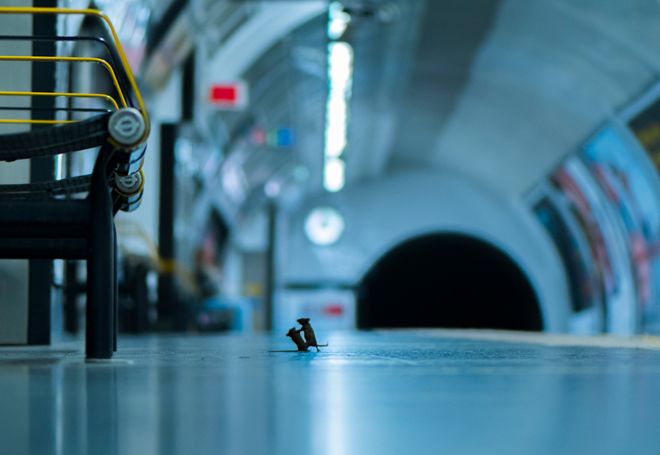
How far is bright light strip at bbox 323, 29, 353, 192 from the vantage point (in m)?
20.1

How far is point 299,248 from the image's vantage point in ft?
115

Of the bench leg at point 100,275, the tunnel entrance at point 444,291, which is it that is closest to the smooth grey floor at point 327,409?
the bench leg at point 100,275

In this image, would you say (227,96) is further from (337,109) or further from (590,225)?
(590,225)

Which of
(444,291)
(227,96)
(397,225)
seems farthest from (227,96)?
(444,291)

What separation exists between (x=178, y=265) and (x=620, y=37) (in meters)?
7.09

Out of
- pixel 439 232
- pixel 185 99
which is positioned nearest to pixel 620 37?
pixel 185 99

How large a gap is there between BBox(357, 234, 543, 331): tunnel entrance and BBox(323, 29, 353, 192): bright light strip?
648 cm

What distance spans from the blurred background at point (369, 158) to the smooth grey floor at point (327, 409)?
4.42m

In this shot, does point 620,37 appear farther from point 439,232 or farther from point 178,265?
point 439,232

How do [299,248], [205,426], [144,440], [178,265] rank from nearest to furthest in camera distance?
[144,440] < [205,426] < [178,265] < [299,248]

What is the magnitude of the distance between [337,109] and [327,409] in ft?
71.6

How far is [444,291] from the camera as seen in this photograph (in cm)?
4300

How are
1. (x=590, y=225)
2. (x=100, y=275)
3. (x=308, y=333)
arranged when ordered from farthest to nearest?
1. (x=590, y=225)
2. (x=308, y=333)
3. (x=100, y=275)

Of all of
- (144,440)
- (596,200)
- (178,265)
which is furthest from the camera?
(596,200)
